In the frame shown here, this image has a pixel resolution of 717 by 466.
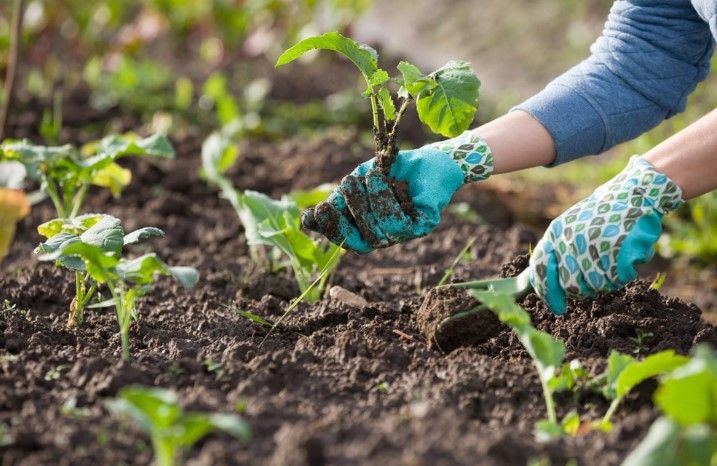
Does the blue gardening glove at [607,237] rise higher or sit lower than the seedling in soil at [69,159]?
lower

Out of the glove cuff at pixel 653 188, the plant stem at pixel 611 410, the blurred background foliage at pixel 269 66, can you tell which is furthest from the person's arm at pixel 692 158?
the blurred background foliage at pixel 269 66

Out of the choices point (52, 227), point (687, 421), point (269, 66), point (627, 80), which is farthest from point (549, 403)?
point (269, 66)

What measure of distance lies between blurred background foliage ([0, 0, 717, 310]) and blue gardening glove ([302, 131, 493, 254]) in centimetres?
172

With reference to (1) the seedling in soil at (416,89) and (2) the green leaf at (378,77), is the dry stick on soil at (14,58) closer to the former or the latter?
(1) the seedling in soil at (416,89)

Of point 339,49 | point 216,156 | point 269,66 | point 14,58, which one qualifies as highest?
point 14,58

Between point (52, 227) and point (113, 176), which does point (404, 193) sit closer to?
point (52, 227)

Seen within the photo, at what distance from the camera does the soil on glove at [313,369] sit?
4.90ft

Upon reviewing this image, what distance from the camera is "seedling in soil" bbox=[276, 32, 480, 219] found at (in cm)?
195

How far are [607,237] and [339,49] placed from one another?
25.7 inches

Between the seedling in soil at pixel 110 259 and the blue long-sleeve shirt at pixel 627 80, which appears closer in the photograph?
the seedling in soil at pixel 110 259

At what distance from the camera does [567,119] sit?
218 cm

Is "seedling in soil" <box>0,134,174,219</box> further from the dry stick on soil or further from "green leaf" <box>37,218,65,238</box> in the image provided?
the dry stick on soil

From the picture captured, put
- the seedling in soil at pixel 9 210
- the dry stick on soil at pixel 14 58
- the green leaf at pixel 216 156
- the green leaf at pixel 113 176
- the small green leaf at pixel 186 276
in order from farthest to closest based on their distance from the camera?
the dry stick on soil at pixel 14 58 → the green leaf at pixel 216 156 → the green leaf at pixel 113 176 → the seedling in soil at pixel 9 210 → the small green leaf at pixel 186 276

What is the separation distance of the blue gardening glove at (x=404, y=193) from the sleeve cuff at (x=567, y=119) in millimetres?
166
